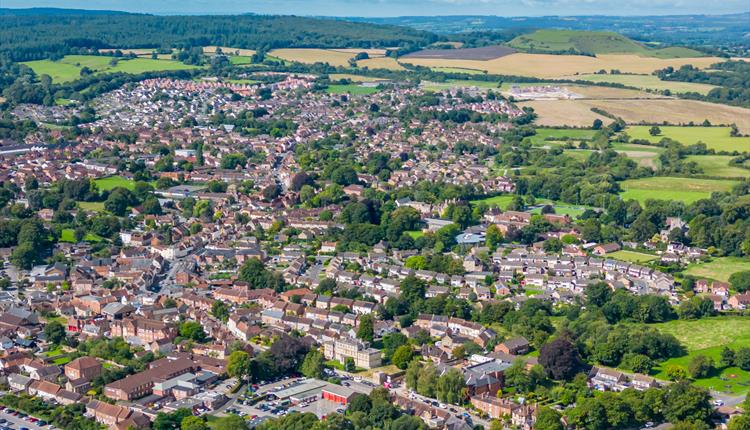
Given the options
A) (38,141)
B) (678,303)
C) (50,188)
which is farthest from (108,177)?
(678,303)

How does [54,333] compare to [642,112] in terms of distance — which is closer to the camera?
[54,333]

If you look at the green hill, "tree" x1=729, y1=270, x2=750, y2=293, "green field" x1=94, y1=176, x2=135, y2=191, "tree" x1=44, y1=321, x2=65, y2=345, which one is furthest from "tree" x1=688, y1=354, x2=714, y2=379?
the green hill

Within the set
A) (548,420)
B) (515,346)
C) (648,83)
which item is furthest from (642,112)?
(548,420)

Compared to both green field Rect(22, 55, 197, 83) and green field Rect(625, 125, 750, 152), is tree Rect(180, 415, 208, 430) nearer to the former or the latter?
green field Rect(625, 125, 750, 152)

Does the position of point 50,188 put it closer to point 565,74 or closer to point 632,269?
point 632,269

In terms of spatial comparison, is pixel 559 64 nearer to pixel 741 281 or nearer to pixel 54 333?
pixel 741 281
